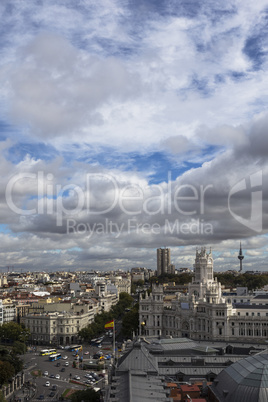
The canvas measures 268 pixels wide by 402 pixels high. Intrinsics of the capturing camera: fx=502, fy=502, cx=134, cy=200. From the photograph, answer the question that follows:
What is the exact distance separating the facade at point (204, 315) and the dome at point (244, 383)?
156 feet

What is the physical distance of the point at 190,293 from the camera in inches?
4542

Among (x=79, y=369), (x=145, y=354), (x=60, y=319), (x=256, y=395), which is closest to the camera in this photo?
(x=256, y=395)

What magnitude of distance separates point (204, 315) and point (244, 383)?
2466 inches

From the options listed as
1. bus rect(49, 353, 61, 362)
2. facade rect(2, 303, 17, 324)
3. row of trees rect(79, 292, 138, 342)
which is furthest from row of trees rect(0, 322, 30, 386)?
facade rect(2, 303, 17, 324)

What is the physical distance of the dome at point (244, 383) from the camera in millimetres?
43188

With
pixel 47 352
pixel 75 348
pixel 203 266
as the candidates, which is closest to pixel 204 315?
pixel 203 266

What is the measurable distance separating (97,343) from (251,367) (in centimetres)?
7858

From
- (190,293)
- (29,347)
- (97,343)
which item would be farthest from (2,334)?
(190,293)

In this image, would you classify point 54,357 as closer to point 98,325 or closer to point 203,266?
point 98,325

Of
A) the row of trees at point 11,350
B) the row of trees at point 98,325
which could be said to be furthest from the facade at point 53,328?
the row of trees at point 98,325

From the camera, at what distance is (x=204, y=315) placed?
10669 cm

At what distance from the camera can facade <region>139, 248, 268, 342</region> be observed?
102 metres

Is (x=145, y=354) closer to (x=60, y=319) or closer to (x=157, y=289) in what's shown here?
(x=157, y=289)

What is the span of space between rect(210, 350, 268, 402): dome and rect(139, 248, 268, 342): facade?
156 ft
